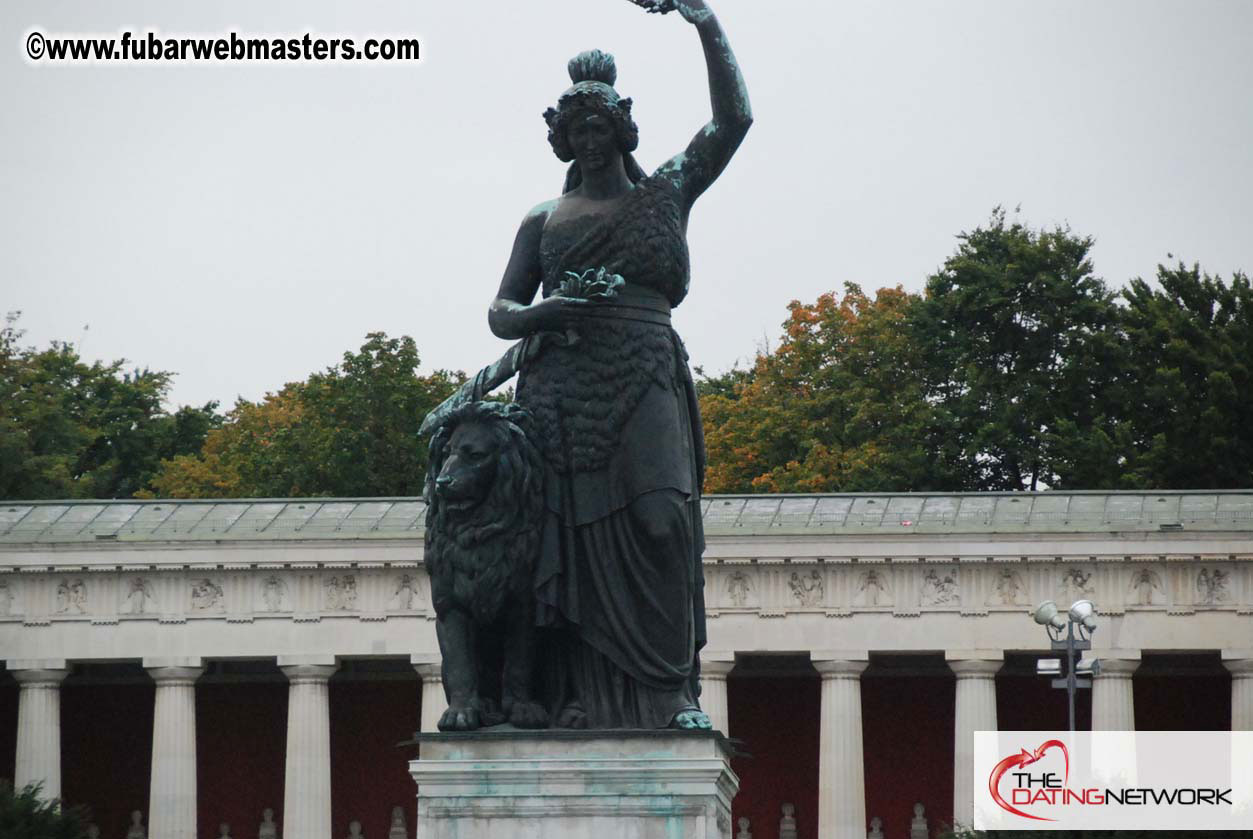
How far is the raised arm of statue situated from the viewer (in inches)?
778

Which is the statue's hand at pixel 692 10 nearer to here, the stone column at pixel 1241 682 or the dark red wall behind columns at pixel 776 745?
the stone column at pixel 1241 682

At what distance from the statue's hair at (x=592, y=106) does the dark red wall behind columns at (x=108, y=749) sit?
70.6 m

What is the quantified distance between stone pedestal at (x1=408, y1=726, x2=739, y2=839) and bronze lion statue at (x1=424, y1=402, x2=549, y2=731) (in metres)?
0.49

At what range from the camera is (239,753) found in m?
88.9

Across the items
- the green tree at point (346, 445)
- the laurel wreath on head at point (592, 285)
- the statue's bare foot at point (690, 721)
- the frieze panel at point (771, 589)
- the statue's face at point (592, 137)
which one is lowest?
the statue's bare foot at point (690, 721)

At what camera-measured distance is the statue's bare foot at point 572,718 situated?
19391 mm

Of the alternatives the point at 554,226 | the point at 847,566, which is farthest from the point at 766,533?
the point at 554,226

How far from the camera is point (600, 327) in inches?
774

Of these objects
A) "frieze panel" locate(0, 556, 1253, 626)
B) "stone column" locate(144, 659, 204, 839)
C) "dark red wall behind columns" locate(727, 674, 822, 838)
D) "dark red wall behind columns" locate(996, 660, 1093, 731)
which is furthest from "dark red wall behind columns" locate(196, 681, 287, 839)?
"dark red wall behind columns" locate(996, 660, 1093, 731)

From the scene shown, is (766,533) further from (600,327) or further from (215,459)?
(600,327)

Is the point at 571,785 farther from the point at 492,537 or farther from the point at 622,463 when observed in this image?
the point at 622,463

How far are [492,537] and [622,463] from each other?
919 millimetres

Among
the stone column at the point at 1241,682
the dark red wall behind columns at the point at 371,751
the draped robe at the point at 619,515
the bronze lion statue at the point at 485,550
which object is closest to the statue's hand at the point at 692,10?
the draped robe at the point at 619,515

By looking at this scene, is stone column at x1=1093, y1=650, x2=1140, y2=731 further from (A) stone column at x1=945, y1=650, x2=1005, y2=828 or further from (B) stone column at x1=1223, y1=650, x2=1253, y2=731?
(A) stone column at x1=945, y1=650, x2=1005, y2=828
